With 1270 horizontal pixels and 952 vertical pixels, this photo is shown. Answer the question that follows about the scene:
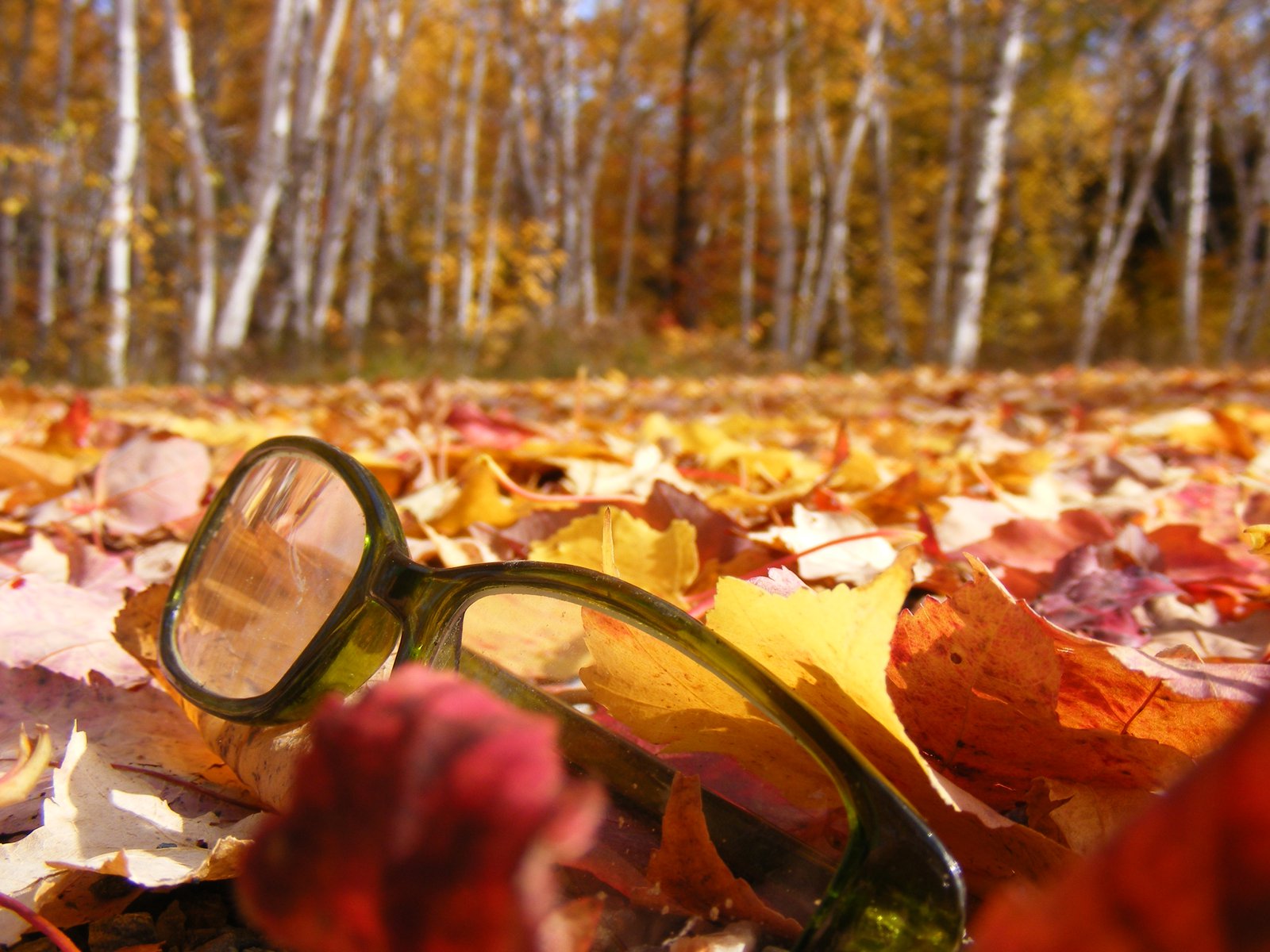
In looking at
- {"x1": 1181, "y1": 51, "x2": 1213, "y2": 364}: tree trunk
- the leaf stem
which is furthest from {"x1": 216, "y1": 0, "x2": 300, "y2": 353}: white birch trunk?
{"x1": 1181, "y1": 51, "x2": 1213, "y2": 364}: tree trunk

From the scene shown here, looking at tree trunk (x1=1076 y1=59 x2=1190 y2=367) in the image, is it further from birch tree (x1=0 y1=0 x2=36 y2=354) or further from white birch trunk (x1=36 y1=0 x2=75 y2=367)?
birch tree (x1=0 y1=0 x2=36 y2=354)

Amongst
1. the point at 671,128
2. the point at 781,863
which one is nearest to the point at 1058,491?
the point at 781,863

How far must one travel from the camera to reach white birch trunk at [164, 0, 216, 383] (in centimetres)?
782

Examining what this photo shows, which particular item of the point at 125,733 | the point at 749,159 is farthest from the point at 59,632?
the point at 749,159

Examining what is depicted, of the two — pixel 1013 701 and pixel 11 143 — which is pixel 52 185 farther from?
pixel 1013 701

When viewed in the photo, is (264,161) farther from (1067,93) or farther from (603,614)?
(1067,93)

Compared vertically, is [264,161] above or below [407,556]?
above

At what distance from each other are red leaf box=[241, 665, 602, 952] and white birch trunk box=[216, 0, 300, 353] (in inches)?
358

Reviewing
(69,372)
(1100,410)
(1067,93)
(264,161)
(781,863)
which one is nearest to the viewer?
(781,863)

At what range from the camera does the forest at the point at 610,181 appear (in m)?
9.30

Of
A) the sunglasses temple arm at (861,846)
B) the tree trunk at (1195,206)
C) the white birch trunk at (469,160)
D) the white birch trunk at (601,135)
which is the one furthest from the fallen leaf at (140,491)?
the tree trunk at (1195,206)

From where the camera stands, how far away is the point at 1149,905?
0.16 meters

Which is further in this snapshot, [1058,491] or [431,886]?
[1058,491]

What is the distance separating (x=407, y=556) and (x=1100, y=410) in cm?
291
